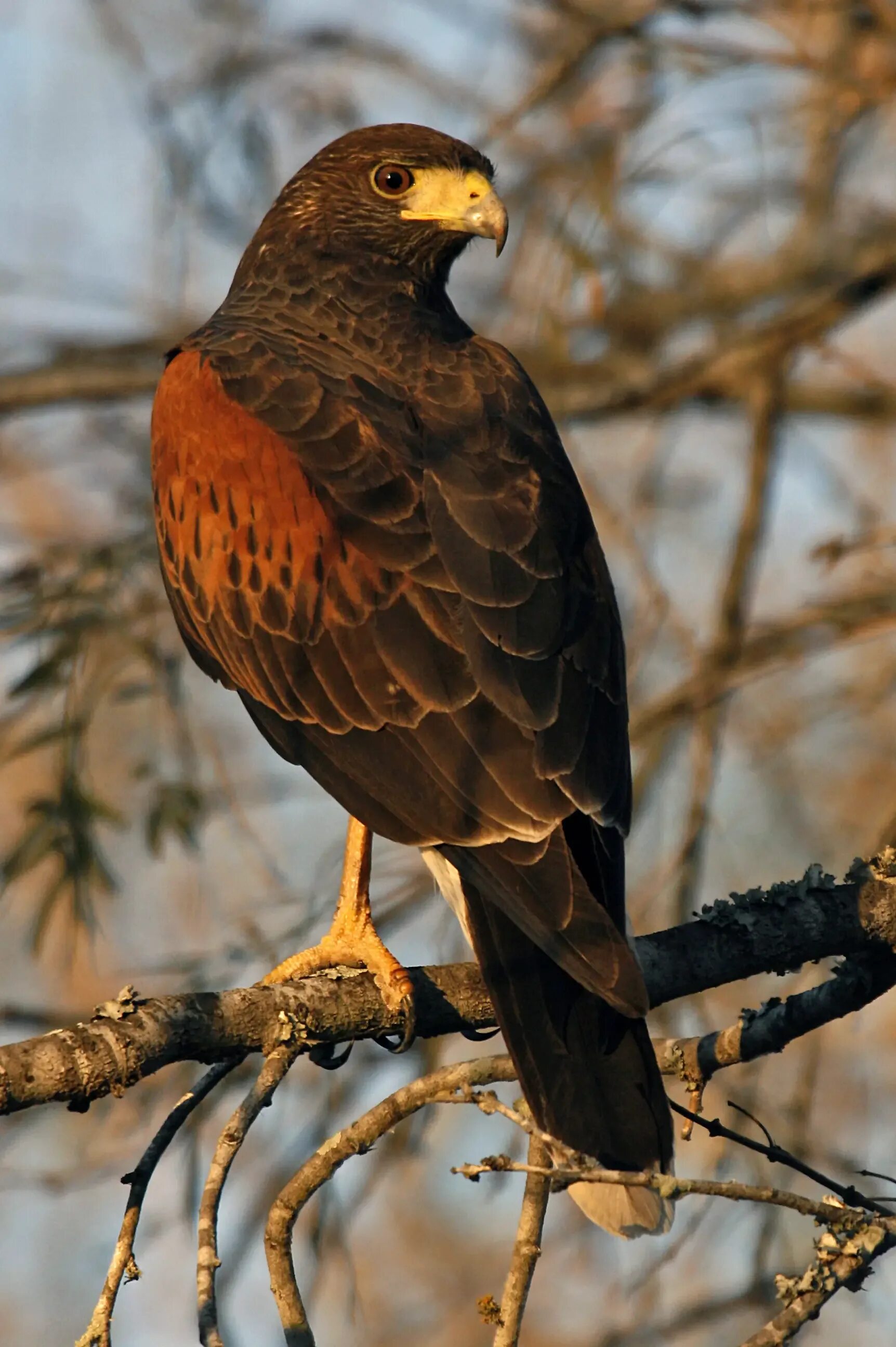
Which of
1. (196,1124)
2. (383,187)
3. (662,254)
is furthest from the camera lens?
(662,254)

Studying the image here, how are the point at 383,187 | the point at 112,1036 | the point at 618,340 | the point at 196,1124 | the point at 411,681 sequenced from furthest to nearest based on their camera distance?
the point at 618,340, the point at 383,187, the point at 196,1124, the point at 411,681, the point at 112,1036

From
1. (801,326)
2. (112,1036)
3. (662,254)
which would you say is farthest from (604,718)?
(662,254)

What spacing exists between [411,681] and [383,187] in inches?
96.5

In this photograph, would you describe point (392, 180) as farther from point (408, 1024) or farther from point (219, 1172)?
point (219, 1172)

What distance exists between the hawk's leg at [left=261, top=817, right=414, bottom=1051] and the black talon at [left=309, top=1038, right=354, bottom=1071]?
179 mm

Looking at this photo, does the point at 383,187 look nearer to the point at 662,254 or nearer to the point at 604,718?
the point at 662,254

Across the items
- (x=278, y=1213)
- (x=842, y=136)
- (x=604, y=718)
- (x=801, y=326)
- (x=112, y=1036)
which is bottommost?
(x=278, y=1213)

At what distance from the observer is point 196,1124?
4.77 m

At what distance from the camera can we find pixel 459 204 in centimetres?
564

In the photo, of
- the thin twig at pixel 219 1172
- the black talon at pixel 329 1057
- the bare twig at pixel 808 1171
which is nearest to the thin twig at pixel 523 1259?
the bare twig at pixel 808 1171

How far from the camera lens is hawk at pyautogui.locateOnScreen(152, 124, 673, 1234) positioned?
3.67 m

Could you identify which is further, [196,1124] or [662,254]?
[662,254]

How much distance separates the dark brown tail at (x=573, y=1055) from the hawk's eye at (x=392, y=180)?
9.45 ft

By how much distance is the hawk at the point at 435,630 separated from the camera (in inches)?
144
